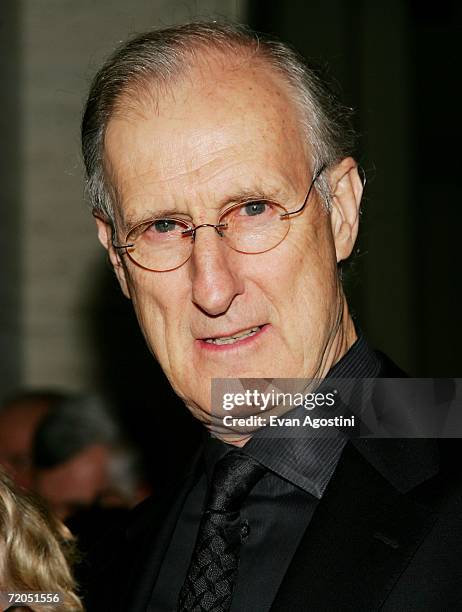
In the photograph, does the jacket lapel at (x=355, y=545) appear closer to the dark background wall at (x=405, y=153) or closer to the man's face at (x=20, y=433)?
the man's face at (x=20, y=433)

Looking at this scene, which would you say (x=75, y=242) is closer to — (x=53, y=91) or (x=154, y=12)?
(x=53, y=91)

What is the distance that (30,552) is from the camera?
6.66 feet

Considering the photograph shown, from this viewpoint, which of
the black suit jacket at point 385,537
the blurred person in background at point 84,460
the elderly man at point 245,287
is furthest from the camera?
the blurred person in background at point 84,460

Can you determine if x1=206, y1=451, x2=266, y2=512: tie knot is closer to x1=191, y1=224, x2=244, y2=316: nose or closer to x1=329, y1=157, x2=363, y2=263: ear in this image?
x1=191, y1=224, x2=244, y2=316: nose

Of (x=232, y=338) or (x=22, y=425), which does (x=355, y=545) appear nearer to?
(x=232, y=338)

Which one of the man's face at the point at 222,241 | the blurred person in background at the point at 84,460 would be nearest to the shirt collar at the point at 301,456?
the man's face at the point at 222,241

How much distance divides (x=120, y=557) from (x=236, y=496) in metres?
0.42

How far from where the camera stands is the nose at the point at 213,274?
1.91 metres

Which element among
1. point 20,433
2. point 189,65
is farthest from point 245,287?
point 20,433

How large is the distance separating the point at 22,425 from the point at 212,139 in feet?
7.34

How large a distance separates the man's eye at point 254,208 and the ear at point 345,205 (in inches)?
7.2

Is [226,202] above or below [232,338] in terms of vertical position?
above

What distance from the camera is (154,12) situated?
170 inches

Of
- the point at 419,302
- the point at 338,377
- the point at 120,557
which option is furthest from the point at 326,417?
the point at 419,302
